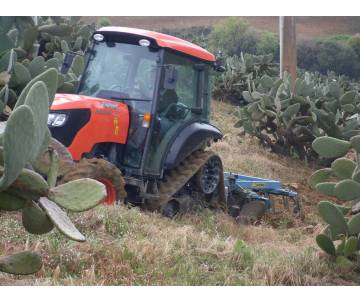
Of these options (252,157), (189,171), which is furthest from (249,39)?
(189,171)

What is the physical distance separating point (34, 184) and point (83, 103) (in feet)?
13.6

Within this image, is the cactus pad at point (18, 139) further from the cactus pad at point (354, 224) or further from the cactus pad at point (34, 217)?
the cactus pad at point (354, 224)

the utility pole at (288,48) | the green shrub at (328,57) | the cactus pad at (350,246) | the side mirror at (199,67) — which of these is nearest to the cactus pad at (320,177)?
the cactus pad at (350,246)

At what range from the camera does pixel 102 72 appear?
7.20 m

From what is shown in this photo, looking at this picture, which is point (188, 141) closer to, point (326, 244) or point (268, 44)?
point (326, 244)

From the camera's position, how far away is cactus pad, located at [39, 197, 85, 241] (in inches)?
99.4

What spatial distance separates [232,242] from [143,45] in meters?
2.32

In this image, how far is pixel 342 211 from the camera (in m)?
5.28

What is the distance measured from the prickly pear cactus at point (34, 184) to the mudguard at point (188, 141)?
419 cm

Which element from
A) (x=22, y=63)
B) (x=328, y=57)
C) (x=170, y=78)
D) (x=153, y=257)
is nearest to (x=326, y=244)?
→ (x=153, y=257)

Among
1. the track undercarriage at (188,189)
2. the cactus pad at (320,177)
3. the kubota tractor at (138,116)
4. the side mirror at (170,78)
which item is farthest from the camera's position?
the side mirror at (170,78)

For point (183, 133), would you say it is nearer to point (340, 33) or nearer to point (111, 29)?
point (111, 29)

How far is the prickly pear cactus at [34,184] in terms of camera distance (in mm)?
2199

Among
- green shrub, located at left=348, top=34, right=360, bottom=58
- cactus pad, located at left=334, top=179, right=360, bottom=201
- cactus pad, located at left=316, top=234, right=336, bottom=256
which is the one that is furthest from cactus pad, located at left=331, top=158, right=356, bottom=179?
green shrub, located at left=348, top=34, right=360, bottom=58
